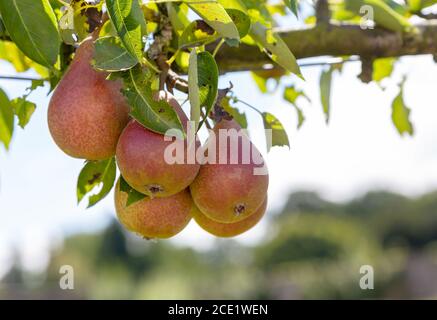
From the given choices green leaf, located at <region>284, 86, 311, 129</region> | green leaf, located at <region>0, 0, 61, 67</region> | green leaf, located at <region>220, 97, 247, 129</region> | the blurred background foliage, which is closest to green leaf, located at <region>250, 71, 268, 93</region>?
green leaf, located at <region>284, 86, 311, 129</region>

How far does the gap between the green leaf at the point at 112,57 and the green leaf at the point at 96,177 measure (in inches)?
13.0

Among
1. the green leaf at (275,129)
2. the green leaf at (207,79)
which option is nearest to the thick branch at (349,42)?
the green leaf at (275,129)

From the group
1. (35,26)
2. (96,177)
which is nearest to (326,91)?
(96,177)

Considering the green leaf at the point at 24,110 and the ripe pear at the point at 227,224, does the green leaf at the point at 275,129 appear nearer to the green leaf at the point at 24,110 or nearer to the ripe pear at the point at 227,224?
the ripe pear at the point at 227,224

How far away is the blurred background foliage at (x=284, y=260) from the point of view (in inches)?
1126

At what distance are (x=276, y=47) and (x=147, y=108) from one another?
1.03 ft

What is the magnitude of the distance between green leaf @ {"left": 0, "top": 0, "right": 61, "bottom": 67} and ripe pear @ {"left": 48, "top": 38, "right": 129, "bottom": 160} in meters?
0.09

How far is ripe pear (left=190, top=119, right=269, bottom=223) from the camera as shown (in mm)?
1213

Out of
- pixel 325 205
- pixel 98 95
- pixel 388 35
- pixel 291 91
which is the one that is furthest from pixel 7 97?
pixel 325 205

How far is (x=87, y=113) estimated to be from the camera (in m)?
1.17

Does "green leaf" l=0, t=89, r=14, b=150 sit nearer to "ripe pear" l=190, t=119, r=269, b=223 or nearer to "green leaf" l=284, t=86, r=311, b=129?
"ripe pear" l=190, t=119, r=269, b=223

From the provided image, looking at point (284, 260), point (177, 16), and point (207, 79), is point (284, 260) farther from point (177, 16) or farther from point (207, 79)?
point (207, 79)

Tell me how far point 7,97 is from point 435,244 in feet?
133
